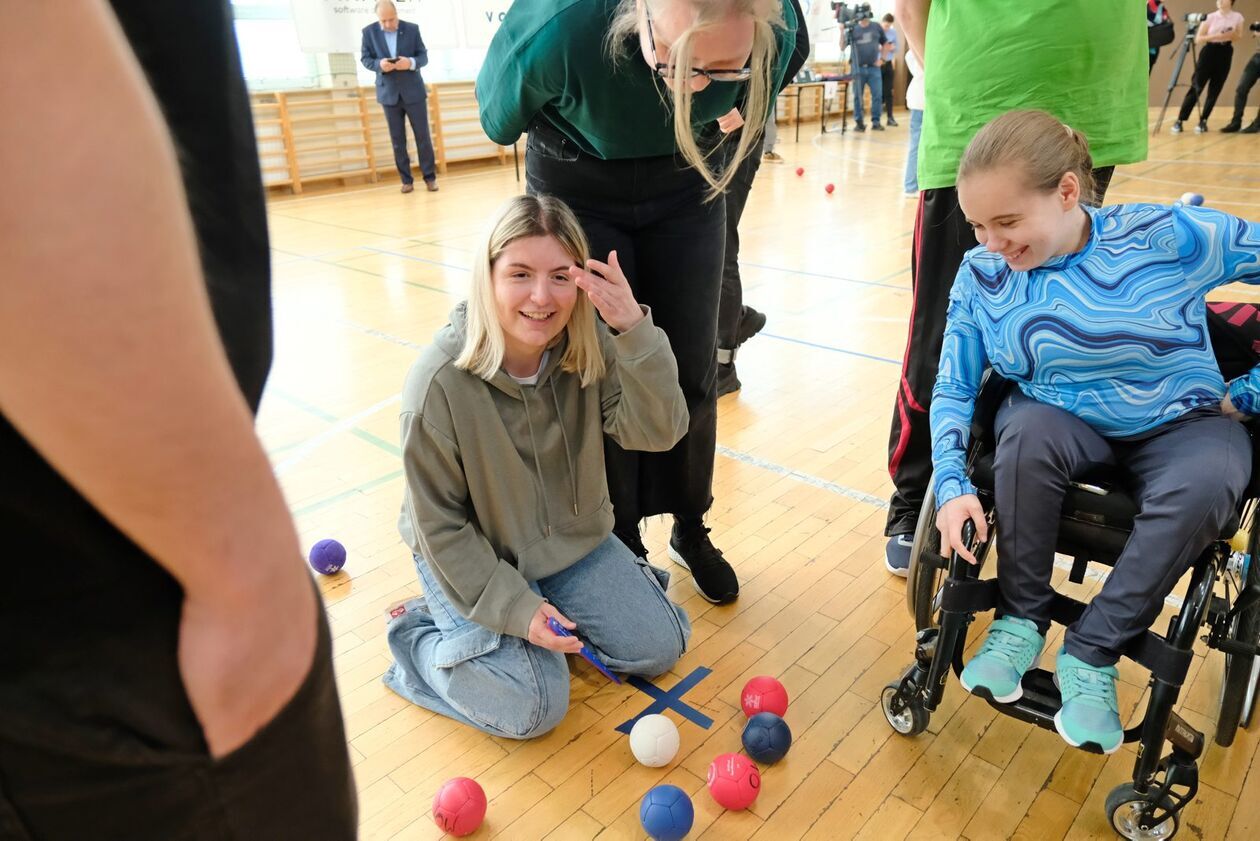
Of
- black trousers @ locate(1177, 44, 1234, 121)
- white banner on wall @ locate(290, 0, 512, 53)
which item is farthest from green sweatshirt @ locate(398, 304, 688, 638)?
black trousers @ locate(1177, 44, 1234, 121)

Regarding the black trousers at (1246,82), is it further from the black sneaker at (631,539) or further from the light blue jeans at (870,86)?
the black sneaker at (631,539)

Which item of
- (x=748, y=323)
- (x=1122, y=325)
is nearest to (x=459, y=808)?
(x=1122, y=325)

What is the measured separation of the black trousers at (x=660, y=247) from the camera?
176cm

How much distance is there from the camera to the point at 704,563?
2080 mm

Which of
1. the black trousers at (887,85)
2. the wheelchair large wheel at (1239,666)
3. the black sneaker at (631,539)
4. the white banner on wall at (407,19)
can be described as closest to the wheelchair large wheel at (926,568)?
the wheelchair large wheel at (1239,666)

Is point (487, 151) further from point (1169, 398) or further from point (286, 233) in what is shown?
point (1169, 398)

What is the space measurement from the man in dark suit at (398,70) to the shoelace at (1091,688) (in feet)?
25.4

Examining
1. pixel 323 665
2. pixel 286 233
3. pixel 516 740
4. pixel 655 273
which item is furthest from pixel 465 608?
pixel 286 233

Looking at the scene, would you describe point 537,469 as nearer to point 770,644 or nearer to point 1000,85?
point 770,644

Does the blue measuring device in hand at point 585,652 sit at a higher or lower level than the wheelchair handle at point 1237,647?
lower

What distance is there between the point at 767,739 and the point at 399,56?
7643 millimetres

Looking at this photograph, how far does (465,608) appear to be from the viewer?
1685mm

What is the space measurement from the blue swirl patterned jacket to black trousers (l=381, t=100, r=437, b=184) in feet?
24.3

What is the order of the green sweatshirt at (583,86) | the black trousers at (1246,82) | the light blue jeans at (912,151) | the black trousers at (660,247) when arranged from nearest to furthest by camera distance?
the green sweatshirt at (583,86) < the black trousers at (660,247) < the light blue jeans at (912,151) < the black trousers at (1246,82)
